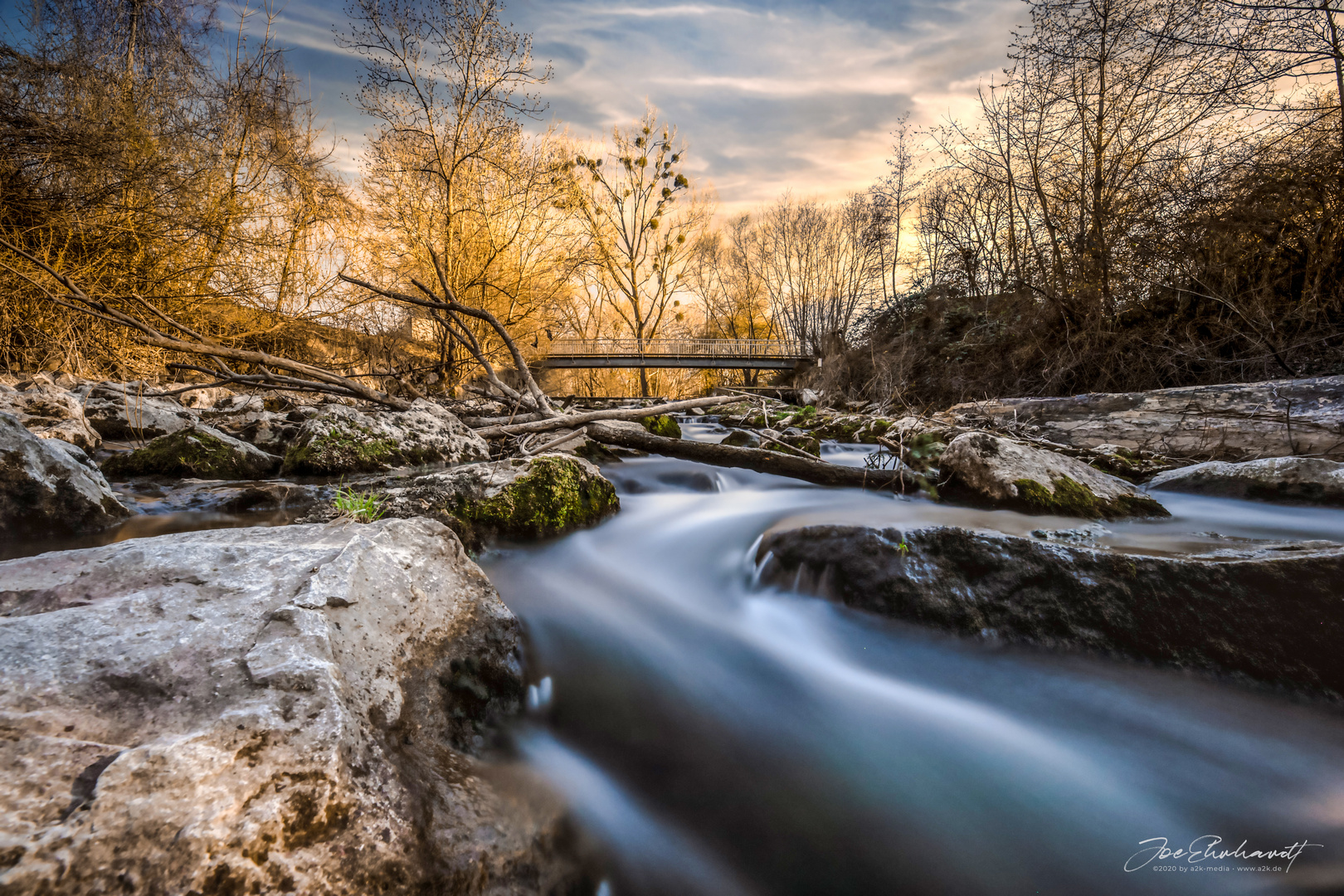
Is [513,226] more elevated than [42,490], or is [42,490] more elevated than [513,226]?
[513,226]

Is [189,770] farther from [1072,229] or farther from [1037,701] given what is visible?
[1072,229]

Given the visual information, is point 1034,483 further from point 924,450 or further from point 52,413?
point 52,413

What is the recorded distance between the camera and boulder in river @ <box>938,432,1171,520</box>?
2947 mm

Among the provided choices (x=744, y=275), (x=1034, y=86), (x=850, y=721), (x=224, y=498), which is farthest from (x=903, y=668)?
(x=744, y=275)

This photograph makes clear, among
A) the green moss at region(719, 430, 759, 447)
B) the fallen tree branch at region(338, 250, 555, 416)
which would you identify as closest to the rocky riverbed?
the fallen tree branch at region(338, 250, 555, 416)

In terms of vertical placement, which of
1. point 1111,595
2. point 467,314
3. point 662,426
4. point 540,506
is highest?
point 467,314

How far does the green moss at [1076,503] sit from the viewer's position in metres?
2.91

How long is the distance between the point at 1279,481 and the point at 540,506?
14.6 feet

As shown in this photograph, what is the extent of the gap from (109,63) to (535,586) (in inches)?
459

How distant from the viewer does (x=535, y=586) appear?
8.43 ft

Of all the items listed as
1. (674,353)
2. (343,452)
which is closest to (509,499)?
(343,452)

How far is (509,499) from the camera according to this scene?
2.99 metres

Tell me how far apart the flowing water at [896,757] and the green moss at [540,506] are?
0.45 meters

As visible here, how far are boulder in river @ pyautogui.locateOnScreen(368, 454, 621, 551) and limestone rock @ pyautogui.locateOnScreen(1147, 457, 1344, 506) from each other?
3964 mm
